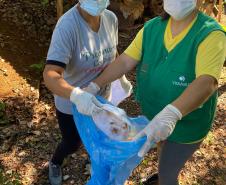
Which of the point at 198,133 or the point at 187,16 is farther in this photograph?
the point at 198,133

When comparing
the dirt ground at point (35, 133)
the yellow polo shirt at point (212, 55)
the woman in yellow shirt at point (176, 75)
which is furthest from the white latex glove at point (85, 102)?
the dirt ground at point (35, 133)

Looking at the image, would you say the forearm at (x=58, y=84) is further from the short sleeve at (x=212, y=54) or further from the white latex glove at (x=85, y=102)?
the short sleeve at (x=212, y=54)

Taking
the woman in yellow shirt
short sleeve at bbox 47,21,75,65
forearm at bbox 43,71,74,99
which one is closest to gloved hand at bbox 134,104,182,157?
the woman in yellow shirt

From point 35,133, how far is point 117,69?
181 centimetres

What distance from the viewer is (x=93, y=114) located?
2.14 m

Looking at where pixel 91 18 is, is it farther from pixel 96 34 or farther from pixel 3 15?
pixel 3 15

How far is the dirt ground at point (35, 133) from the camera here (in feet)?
11.8

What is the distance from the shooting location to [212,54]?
1993 millimetres

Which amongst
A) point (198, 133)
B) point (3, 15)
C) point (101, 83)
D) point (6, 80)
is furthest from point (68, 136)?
point (3, 15)

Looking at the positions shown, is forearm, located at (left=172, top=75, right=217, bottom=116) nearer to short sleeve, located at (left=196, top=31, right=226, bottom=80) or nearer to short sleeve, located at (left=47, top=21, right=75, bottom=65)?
short sleeve, located at (left=196, top=31, right=226, bottom=80)

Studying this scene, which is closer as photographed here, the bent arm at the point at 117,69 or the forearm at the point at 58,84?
the forearm at the point at 58,84

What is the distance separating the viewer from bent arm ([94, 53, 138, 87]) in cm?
242

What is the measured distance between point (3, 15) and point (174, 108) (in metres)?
4.42

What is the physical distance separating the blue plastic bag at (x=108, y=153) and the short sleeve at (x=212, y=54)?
1.59 feet
